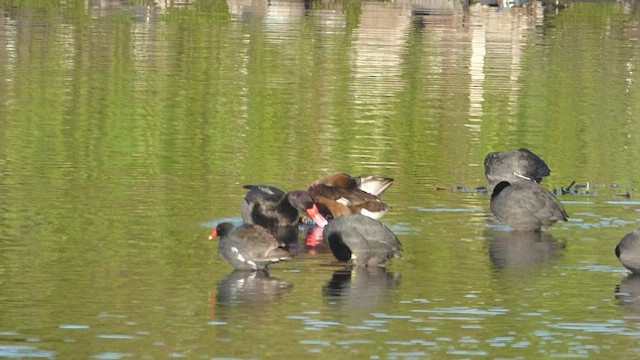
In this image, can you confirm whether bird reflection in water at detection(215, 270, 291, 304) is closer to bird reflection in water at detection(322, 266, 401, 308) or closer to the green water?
the green water

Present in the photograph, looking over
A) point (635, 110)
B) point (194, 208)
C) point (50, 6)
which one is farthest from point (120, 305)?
point (50, 6)

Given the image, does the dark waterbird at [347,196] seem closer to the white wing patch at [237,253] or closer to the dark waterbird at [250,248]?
the dark waterbird at [250,248]

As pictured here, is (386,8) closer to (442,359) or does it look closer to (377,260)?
(377,260)

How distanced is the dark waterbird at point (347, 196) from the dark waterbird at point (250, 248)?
9.82ft

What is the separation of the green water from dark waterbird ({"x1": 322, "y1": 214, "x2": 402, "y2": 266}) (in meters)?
0.22

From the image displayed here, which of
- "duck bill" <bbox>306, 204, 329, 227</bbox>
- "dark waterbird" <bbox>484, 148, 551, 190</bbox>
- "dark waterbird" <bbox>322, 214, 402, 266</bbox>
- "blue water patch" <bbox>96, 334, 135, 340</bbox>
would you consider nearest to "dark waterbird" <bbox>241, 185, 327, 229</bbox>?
"duck bill" <bbox>306, 204, 329, 227</bbox>

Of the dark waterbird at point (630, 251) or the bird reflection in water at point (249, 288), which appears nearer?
the bird reflection in water at point (249, 288)

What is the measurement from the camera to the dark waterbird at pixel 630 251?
625 inches

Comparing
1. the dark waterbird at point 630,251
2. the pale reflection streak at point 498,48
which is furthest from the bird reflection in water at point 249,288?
the pale reflection streak at point 498,48

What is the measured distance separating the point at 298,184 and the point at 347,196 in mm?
2577

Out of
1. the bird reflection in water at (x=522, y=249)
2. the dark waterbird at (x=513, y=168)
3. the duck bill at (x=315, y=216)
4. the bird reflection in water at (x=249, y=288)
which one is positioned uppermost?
the dark waterbird at (x=513, y=168)

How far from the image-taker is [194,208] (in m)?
19.5

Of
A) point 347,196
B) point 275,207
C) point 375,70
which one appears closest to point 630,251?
point 347,196

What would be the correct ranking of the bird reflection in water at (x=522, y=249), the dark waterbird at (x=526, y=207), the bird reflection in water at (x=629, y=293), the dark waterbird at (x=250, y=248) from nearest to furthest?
the bird reflection in water at (x=629, y=293)
the dark waterbird at (x=250, y=248)
the bird reflection in water at (x=522, y=249)
the dark waterbird at (x=526, y=207)
